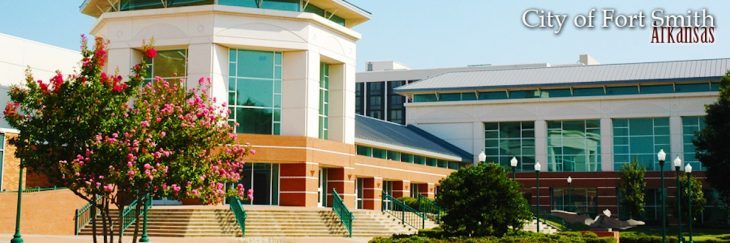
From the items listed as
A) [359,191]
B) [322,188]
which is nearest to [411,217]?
[322,188]

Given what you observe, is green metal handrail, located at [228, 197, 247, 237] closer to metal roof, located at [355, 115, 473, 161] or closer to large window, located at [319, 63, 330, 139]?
large window, located at [319, 63, 330, 139]

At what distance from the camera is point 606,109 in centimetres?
6769

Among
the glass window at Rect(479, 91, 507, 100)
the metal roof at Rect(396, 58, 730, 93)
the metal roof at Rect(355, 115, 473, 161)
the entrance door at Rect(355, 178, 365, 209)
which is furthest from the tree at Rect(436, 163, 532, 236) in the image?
the glass window at Rect(479, 91, 507, 100)

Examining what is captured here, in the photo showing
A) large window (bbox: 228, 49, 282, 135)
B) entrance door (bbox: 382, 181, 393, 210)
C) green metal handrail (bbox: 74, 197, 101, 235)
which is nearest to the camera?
green metal handrail (bbox: 74, 197, 101, 235)

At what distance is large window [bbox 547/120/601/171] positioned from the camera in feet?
225

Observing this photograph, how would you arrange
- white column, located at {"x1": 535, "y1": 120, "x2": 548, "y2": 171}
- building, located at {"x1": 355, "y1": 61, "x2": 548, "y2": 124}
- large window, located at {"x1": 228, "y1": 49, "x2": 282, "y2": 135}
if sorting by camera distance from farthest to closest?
building, located at {"x1": 355, "y1": 61, "x2": 548, "y2": 124} < white column, located at {"x1": 535, "y1": 120, "x2": 548, "y2": 171} < large window, located at {"x1": 228, "y1": 49, "x2": 282, "y2": 135}

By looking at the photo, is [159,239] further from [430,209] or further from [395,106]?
[395,106]

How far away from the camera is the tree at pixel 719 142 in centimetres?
5156

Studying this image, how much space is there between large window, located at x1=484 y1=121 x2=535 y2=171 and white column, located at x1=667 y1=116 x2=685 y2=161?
1026cm

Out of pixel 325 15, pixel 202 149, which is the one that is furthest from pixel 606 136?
pixel 202 149

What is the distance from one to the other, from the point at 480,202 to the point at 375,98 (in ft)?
283

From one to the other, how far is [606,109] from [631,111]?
185 centimetres

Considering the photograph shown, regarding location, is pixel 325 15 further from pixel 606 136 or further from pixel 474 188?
pixel 606 136

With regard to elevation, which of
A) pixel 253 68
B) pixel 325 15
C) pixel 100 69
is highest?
pixel 325 15
